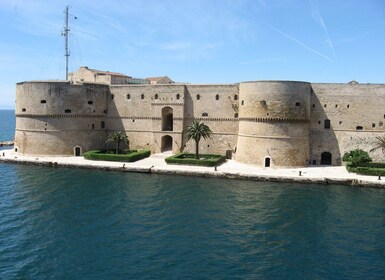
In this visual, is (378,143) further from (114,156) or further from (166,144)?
(114,156)

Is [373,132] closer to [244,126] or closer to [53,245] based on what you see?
[244,126]

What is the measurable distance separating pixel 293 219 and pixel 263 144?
14.6 metres

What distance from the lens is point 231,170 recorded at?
34344mm

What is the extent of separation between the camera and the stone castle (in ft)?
120

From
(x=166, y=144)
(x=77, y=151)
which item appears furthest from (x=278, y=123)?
(x=77, y=151)

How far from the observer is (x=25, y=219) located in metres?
22.3

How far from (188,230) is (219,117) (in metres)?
22.5

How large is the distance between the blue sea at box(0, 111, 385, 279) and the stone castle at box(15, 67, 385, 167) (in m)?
8.04

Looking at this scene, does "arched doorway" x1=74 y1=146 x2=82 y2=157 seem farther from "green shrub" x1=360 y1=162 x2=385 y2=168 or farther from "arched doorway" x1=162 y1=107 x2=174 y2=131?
"green shrub" x1=360 y1=162 x2=385 y2=168

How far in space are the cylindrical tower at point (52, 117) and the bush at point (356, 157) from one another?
98.4 feet

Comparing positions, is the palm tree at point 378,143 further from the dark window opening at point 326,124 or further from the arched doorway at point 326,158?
the dark window opening at point 326,124

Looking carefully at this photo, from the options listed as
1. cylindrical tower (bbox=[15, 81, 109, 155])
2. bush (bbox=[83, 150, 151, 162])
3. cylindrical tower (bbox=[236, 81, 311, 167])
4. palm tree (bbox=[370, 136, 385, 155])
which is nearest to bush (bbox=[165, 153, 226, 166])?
cylindrical tower (bbox=[236, 81, 311, 167])

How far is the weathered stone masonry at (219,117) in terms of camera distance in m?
36.5

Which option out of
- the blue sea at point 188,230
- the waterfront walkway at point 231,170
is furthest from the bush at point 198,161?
the blue sea at point 188,230
